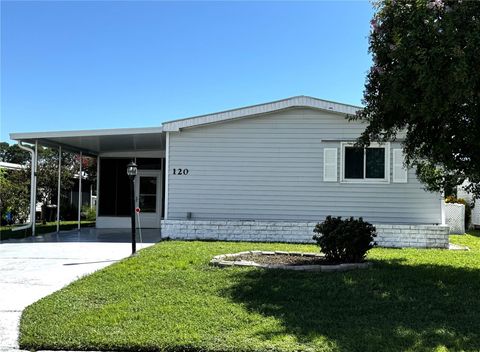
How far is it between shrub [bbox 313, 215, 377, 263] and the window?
5.17 m

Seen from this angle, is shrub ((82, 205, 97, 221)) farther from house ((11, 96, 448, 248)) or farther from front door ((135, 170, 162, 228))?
house ((11, 96, 448, 248))

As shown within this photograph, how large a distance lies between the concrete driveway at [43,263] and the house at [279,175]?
1.91 m

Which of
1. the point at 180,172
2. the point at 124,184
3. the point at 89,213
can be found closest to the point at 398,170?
the point at 180,172

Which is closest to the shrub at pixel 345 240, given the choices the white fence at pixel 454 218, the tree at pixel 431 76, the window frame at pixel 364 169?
the tree at pixel 431 76

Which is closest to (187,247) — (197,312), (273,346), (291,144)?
(291,144)

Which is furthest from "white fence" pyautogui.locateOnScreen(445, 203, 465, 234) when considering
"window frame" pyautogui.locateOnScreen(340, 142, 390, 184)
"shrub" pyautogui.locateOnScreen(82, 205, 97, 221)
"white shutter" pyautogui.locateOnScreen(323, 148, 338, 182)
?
"shrub" pyautogui.locateOnScreen(82, 205, 97, 221)

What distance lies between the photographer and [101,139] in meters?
15.5

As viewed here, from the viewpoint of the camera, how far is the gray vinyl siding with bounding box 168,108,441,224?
1365 centimetres

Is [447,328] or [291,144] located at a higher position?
[291,144]

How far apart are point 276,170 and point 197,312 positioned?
8466 millimetres

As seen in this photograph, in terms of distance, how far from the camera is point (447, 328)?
17.3 ft

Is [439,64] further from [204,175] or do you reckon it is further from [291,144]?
[204,175]

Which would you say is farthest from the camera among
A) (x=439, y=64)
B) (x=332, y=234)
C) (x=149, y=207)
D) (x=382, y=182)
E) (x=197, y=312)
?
(x=149, y=207)

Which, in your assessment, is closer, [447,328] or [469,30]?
[447,328]
